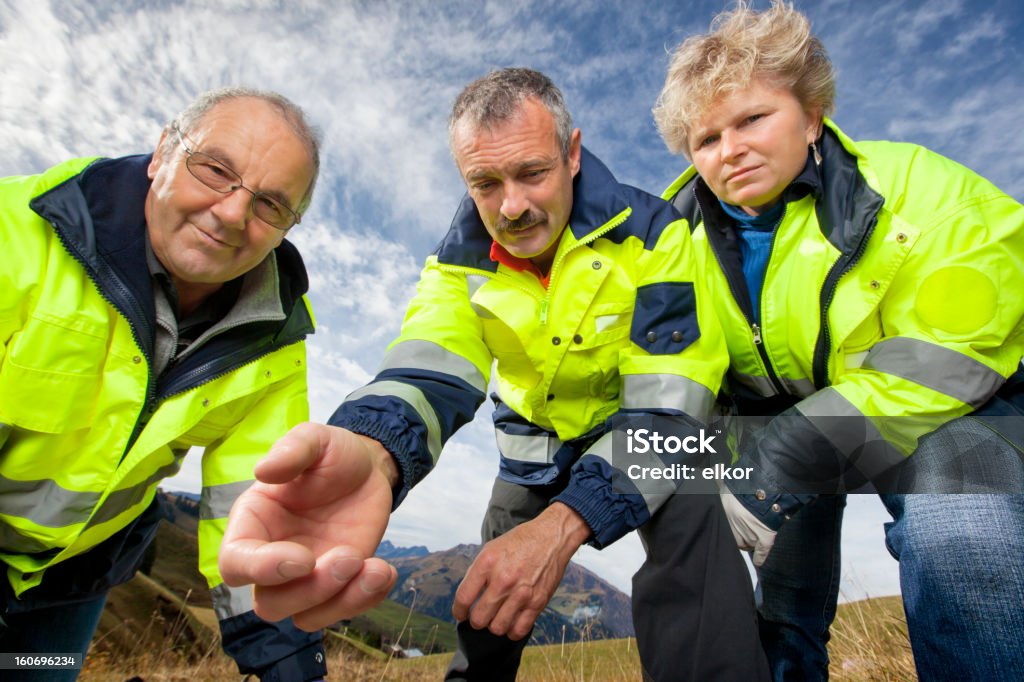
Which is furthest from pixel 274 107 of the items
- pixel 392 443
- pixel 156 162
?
pixel 392 443

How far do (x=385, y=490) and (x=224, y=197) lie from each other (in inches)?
61.2

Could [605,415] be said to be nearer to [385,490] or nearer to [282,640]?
[385,490]

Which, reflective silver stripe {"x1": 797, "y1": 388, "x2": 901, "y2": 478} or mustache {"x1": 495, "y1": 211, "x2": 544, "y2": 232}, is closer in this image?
reflective silver stripe {"x1": 797, "y1": 388, "x2": 901, "y2": 478}

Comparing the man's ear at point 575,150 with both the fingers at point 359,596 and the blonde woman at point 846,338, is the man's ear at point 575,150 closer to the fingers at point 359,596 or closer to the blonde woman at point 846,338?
the blonde woman at point 846,338

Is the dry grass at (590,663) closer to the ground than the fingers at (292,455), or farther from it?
closer to the ground

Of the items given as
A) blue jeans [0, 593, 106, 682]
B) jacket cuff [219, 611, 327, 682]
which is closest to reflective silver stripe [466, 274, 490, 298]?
jacket cuff [219, 611, 327, 682]

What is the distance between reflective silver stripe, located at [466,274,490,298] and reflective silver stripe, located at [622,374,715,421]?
90cm

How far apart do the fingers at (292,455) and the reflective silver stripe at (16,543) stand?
169cm

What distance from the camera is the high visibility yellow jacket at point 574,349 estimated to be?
92.3 inches

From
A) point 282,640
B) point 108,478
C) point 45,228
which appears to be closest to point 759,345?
point 282,640

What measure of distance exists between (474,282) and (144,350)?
4.74 ft

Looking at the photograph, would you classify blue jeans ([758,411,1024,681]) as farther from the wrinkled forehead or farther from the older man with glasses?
the wrinkled forehead

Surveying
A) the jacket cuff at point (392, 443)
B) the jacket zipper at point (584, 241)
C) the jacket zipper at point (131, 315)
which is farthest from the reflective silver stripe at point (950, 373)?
the jacket zipper at point (131, 315)

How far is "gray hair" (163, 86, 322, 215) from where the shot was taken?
282 centimetres
